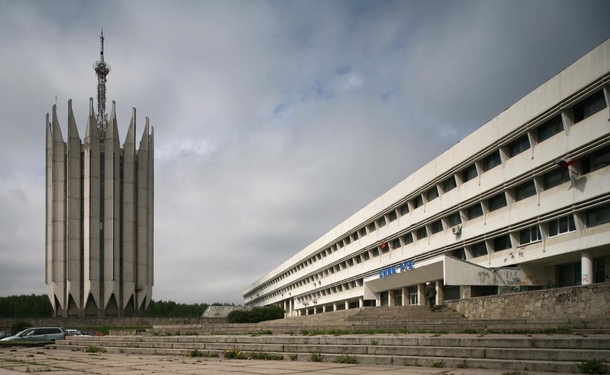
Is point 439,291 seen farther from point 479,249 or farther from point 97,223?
point 97,223

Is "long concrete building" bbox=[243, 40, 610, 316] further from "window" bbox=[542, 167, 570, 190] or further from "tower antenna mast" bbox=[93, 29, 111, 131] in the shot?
"tower antenna mast" bbox=[93, 29, 111, 131]

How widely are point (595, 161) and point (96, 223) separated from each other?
56348mm

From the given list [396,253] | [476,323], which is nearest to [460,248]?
[396,253]

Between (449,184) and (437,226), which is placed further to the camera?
(437,226)

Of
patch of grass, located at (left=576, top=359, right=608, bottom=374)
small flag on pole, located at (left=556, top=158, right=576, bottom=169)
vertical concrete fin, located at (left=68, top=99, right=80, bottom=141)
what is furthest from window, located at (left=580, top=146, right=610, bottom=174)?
vertical concrete fin, located at (left=68, top=99, right=80, bottom=141)

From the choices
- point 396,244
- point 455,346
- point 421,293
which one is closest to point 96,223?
point 396,244

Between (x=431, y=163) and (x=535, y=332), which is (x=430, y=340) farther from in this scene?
(x=431, y=163)

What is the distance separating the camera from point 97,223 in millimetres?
64562

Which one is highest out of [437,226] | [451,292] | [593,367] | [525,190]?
[525,190]

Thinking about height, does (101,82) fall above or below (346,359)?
above

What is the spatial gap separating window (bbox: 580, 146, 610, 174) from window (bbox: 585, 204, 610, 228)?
1672mm

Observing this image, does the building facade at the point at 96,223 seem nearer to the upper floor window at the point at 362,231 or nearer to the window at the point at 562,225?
the upper floor window at the point at 362,231

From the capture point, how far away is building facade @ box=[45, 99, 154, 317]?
Answer: 63.5m

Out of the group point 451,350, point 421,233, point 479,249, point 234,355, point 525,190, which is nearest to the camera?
point 451,350
